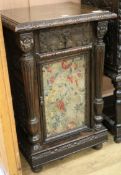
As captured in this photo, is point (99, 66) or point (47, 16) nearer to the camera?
point (47, 16)

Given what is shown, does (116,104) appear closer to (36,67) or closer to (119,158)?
(119,158)

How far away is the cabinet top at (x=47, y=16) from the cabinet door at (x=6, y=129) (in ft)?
0.46

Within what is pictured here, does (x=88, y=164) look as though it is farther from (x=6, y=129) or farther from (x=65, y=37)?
(x=65, y=37)

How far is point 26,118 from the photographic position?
1633mm

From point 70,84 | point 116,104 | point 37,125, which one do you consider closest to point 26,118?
point 37,125

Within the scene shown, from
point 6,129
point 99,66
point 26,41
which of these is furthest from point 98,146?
point 26,41

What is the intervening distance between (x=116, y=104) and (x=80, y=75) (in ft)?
1.17

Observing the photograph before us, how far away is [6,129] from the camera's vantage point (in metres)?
1.47

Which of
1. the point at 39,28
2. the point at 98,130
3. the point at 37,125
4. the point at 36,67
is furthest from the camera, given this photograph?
the point at 98,130

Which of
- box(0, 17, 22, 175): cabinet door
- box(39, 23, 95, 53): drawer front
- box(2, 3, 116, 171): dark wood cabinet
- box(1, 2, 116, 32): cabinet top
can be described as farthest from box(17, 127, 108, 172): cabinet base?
box(1, 2, 116, 32): cabinet top

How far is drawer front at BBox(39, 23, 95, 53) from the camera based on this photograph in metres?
1.46

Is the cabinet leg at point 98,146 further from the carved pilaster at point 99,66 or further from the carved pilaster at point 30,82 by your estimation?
the carved pilaster at point 30,82

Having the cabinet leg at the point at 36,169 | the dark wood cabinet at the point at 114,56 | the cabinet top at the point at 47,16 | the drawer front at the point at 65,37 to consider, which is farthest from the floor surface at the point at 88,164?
the cabinet top at the point at 47,16

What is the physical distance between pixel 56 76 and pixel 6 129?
37 cm
